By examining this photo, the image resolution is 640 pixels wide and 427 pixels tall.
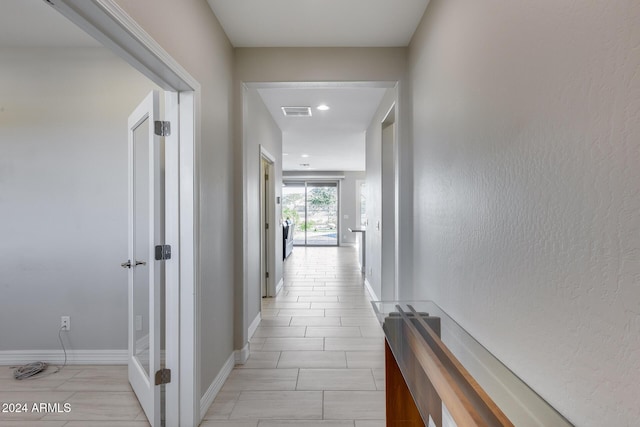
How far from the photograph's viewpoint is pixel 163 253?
73.3 inches

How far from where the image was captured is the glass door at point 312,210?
11047mm

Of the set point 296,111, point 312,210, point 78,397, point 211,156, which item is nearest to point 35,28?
point 211,156

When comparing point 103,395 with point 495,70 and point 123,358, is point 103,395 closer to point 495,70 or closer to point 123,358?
point 123,358

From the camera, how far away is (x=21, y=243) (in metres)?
2.65

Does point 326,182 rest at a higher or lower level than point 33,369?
higher

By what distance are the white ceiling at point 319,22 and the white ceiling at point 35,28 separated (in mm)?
1150

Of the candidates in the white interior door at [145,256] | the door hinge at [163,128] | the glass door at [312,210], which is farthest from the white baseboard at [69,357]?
the glass door at [312,210]

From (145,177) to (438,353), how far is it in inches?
78.3

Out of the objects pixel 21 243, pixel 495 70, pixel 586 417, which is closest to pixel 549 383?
pixel 586 417

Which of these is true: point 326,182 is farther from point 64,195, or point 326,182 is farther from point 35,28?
point 35,28

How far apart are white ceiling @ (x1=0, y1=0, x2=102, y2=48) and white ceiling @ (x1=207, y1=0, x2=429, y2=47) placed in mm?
1150

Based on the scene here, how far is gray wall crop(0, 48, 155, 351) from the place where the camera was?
8.65 ft

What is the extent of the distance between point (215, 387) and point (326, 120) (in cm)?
370

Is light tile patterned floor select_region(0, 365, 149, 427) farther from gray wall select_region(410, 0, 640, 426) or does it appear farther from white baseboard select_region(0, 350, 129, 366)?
gray wall select_region(410, 0, 640, 426)
